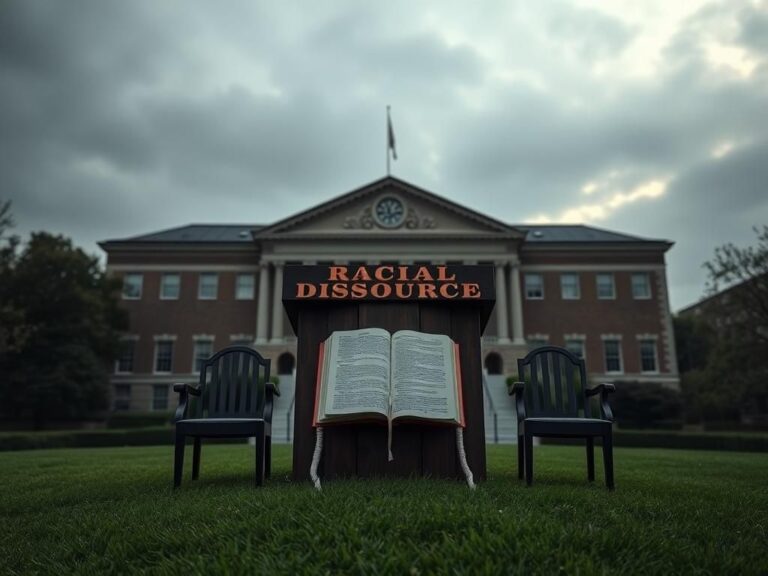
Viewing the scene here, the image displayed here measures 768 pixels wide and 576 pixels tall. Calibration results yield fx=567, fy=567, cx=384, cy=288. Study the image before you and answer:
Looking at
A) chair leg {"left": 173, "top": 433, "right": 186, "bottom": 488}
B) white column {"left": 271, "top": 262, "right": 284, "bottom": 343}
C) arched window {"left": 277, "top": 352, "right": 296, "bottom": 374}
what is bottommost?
chair leg {"left": 173, "top": 433, "right": 186, "bottom": 488}

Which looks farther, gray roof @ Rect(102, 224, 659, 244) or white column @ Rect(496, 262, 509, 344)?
gray roof @ Rect(102, 224, 659, 244)

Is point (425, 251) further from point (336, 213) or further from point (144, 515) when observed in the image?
point (144, 515)

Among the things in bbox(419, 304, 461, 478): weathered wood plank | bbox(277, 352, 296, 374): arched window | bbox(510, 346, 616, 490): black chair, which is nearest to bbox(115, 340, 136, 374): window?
bbox(277, 352, 296, 374): arched window

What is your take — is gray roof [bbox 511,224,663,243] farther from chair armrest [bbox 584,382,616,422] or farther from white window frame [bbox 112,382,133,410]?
chair armrest [bbox 584,382,616,422]

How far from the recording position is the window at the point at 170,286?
38.6m

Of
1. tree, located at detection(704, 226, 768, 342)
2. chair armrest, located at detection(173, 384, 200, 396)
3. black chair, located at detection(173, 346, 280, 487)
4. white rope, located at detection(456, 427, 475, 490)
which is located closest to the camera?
white rope, located at detection(456, 427, 475, 490)

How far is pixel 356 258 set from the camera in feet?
123

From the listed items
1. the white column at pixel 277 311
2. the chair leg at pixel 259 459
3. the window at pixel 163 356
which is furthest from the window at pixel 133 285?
the chair leg at pixel 259 459

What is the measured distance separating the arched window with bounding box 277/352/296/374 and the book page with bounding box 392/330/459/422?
32.4 m

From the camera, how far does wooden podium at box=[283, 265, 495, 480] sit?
16.8 feet

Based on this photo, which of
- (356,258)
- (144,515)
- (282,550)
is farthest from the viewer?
(356,258)

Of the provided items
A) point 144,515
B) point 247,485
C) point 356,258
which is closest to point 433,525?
point 144,515

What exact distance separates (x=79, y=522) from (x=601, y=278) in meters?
38.9

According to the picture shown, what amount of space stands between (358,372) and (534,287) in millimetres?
35825
